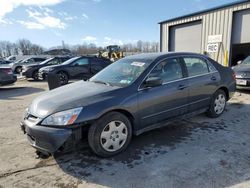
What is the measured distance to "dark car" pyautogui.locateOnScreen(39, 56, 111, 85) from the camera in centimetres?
1170

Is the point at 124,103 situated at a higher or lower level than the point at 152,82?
lower

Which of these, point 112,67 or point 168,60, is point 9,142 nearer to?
point 112,67

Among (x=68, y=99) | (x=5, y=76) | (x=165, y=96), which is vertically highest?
(x=68, y=99)

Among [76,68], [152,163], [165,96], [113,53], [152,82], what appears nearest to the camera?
[152,163]

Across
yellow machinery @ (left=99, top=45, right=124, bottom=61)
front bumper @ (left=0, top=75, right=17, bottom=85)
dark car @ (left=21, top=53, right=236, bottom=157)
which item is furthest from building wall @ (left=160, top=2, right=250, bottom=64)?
yellow machinery @ (left=99, top=45, right=124, bottom=61)

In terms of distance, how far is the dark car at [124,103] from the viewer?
9.90 feet

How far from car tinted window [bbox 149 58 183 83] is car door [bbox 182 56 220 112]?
253 mm

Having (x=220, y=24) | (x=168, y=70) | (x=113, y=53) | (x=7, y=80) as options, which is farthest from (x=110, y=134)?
(x=113, y=53)

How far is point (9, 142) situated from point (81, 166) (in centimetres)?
173

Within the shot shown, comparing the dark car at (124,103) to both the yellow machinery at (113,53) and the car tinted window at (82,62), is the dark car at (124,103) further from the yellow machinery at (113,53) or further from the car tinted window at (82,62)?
the yellow machinery at (113,53)

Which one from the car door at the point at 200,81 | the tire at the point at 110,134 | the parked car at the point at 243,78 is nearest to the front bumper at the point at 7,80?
the tire at the point at 110,134

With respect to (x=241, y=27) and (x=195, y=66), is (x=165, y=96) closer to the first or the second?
(x=195, y=66)

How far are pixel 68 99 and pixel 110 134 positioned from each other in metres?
0.80

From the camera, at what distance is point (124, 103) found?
3363 mm
